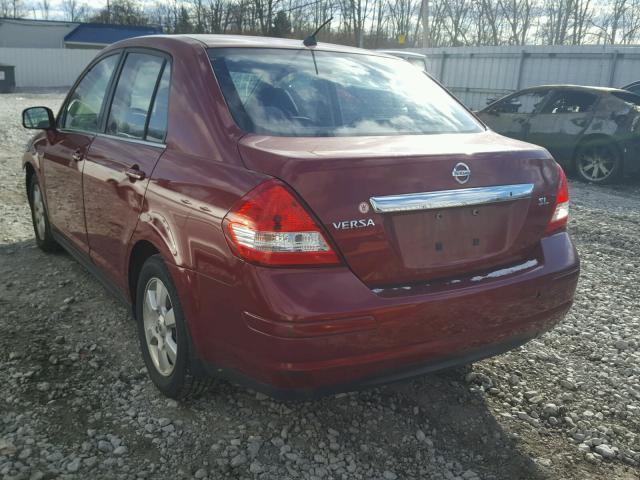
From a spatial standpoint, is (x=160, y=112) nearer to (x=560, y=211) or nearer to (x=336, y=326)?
(x=336, y=326)

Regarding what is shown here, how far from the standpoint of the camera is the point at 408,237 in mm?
2408

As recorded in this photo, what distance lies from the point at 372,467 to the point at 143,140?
190 cm

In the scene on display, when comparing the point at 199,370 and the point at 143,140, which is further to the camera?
the point at 143,140

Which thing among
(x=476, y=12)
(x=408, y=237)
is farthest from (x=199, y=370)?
(x=476, y=12)

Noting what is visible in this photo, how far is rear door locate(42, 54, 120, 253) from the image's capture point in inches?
151

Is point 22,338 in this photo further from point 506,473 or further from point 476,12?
point 476,12

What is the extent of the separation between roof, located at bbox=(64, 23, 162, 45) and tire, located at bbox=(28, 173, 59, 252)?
41.9 m

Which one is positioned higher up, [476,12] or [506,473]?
[476,12]

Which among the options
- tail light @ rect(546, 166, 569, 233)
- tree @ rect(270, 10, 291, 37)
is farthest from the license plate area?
tree @ rect(270, 10, 291, 37)

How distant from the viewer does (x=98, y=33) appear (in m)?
45.4

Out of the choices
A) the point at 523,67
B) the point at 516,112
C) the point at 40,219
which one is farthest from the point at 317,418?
the point at 523,67

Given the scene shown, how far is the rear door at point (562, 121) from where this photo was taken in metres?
9.77

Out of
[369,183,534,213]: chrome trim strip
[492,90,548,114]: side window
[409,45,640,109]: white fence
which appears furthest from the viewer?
[409,45,640,109]: white fence

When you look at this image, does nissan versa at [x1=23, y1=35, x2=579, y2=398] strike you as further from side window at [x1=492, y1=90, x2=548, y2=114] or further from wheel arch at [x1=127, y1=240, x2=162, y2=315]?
side window at [x1=492, y1=90, x2=548, y2=114]
